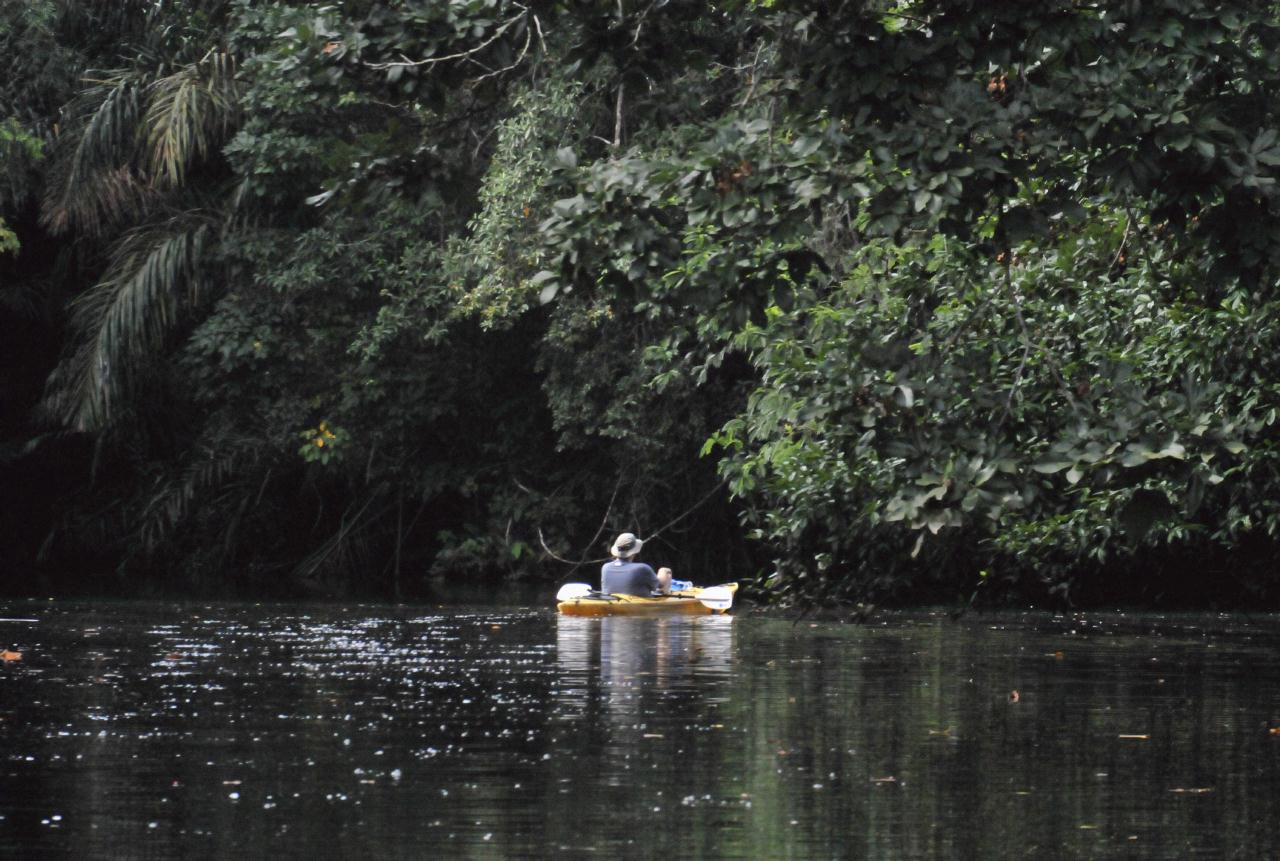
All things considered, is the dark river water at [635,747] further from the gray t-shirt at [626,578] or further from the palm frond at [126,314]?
the palm frond at [126,314]

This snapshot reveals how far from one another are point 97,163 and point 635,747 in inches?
850

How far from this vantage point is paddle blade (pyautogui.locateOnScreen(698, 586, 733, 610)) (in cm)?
2361

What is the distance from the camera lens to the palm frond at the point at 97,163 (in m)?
30.4

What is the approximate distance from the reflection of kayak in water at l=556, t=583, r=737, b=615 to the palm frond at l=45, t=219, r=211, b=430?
9226 mm

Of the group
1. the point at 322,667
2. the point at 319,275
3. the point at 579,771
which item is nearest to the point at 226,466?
the point at 319,275

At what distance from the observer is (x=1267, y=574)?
20422 millimetres

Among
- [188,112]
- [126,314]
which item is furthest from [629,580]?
[188,112]

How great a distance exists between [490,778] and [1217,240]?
4.12m

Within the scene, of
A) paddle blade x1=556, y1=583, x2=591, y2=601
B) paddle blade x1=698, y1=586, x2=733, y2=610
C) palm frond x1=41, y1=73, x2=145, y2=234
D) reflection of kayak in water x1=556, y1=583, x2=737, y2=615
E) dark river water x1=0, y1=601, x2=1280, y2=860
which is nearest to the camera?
dark river water x1=0, y1=601, x2=1280, y2=860

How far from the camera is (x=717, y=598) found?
77.7 feet

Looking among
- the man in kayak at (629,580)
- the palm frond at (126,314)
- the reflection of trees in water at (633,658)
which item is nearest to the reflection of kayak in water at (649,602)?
the man in kayak at (629,580)

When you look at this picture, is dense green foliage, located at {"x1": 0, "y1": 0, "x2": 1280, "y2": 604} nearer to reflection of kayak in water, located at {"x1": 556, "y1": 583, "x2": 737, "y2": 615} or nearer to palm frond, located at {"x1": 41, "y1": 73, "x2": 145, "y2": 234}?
palm frond, located at {"x1": 41, "y1": 73, "x2": 145, "y2": 234}

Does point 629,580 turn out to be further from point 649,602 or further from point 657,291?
point 657,291

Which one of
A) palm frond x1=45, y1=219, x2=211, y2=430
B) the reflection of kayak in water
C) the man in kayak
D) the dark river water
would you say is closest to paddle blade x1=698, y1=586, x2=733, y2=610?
the reflection of kayak in water
